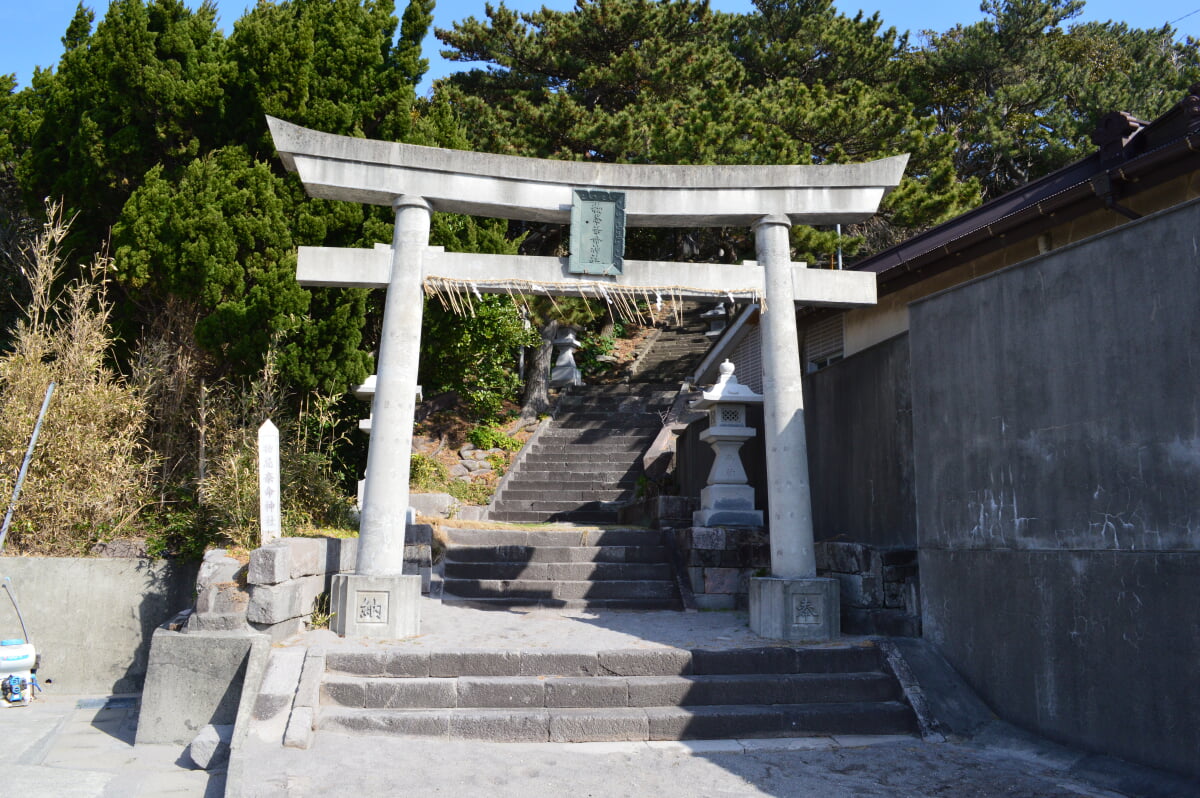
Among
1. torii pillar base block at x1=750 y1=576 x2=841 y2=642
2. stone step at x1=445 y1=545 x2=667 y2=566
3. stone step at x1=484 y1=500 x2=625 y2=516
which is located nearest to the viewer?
torii pillar base block at x1=750 y1=576 x2=841 y2=642

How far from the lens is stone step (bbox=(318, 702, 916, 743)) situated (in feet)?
18.5

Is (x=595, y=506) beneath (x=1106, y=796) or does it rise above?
above

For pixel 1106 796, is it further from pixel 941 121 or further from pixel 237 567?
pixel 941 121

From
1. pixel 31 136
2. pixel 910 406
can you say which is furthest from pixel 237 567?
pixel 31 136

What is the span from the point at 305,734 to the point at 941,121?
24.4m

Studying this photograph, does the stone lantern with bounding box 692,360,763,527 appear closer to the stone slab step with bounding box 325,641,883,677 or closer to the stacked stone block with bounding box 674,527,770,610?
the stacked stone block with bounding box 674,527,770,610

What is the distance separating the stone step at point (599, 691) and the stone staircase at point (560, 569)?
2.99m

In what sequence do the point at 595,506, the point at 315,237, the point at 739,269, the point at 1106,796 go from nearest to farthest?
the point at 1106,796 < the point at 739,269 < the point at 315,237 < the point at 595,506

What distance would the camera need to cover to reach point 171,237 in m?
9.68

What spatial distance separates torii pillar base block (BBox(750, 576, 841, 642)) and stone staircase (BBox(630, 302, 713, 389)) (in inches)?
552

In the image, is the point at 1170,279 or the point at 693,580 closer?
the point at 1170,279

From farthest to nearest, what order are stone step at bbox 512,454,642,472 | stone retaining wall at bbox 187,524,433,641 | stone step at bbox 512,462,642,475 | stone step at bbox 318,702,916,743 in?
stone step at bbox 512,454,642,472 < stone step at bbox 512,462,642,475 < stone retaining wall at bbox 187,524,433,641 < stone step at bbox 318,702,916,743

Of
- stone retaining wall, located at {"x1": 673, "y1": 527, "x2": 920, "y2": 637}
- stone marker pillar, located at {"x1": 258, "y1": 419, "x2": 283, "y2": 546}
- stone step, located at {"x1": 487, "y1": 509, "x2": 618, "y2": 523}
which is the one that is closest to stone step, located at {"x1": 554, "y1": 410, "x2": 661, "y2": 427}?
stone step, located at {"x1": 487, "y1": 509, "x2": 618, "y2": 523}

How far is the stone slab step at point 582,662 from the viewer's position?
20.7 feet
